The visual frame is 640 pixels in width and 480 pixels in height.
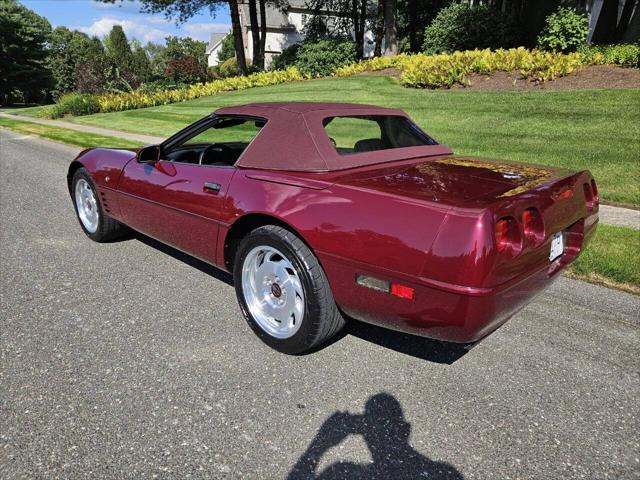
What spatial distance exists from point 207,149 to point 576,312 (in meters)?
3.02

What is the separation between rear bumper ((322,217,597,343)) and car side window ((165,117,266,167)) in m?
1.27

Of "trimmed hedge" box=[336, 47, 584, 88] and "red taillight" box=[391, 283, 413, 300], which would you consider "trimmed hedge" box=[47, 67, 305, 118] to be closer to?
"trimmed hedge" box=[336, 47, 584, 88]

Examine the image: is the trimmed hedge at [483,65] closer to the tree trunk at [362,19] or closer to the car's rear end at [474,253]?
the car's rear end at [474,253]

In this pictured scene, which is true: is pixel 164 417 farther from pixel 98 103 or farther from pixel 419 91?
pixel 98 103

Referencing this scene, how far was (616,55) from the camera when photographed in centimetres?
1102

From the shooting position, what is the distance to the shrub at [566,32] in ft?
43.2

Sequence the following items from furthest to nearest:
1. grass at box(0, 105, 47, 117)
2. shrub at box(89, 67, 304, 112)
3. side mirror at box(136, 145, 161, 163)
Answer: grass at box(0, 105, 47, 117) → shrub at box(89, 67, 304, 112) → side mirror at box(136, 145, 161, 163)

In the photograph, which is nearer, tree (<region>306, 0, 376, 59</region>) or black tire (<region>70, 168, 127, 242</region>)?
black tire (<region>70, 168, 127, 242</region>)

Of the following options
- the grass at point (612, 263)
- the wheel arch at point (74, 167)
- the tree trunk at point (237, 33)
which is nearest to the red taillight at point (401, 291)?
the grass at point (612, 263)

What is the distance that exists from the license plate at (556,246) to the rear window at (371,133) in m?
A: 1.29

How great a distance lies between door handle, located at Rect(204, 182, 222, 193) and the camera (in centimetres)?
305

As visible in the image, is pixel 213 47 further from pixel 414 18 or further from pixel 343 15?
pixel 414 18

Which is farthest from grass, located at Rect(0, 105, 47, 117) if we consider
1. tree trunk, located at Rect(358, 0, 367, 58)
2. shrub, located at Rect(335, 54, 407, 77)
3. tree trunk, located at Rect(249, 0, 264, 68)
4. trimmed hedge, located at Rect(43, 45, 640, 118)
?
tree trunk, located at Rect(358, 0, 367, 58)

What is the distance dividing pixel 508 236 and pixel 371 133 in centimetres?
157
